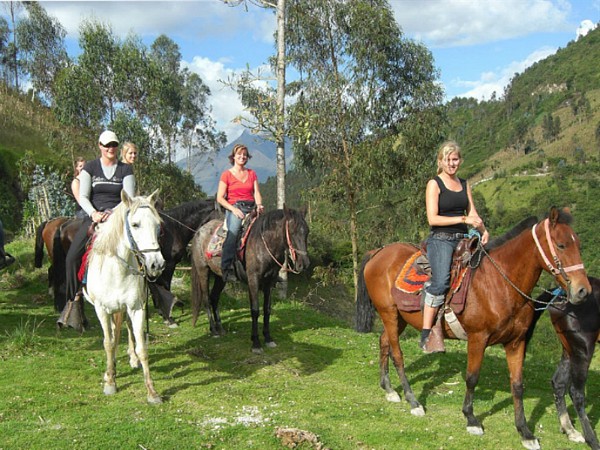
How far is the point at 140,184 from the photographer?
2794 centimetres

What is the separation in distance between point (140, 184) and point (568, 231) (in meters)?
25.6

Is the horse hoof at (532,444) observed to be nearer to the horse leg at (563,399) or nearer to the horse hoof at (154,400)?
the horse leg at (563,399)

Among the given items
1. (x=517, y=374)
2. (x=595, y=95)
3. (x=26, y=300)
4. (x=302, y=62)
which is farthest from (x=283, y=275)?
(x=595, y=95)

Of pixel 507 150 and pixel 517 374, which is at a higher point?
pixel 507 150

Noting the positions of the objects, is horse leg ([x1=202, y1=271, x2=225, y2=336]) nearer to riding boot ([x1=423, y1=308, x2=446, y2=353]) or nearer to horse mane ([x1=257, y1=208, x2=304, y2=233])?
horse mane ([x1=257, y1=208, x2=304, y2=233])

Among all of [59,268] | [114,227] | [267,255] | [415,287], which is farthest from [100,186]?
[415,287]

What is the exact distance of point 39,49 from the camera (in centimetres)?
4784

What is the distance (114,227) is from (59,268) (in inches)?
183

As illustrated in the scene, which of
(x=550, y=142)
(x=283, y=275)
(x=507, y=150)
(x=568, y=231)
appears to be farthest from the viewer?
(x=507, y=150)

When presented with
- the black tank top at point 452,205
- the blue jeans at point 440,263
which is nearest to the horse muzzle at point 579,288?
the blue jeans at point 440,263

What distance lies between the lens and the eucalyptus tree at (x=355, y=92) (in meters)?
19.2

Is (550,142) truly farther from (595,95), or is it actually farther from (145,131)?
(145,131)

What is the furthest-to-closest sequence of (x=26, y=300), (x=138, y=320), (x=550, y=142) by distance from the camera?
1. (x=550, y=142)
2. (x=26, y=300)
3. (x=138, y=320)

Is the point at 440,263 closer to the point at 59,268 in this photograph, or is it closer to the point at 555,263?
the point at 555,263
